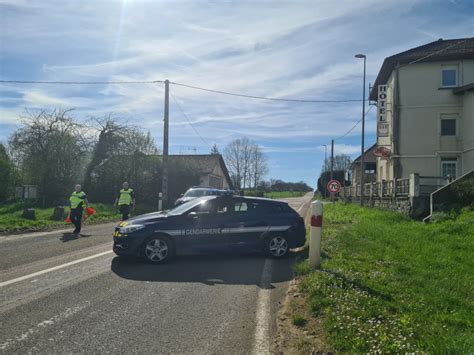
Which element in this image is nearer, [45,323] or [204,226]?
[45,323]

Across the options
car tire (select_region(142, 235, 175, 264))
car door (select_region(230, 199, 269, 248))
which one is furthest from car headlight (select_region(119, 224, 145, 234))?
car door (select_region(230, 199, 269, 248))

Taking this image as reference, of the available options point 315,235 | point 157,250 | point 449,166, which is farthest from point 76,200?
point 449,166

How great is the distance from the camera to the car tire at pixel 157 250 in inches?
334

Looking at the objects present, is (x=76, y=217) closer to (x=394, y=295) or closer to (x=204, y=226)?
(x=204, y=226)

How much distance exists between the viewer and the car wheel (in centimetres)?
943

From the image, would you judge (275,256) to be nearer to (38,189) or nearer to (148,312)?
(148,312)

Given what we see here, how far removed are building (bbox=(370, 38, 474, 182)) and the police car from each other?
2125cm

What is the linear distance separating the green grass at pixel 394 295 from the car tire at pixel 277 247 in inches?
35.8

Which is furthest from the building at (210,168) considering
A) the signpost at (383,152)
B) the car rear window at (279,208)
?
the car rear window at (279,208)

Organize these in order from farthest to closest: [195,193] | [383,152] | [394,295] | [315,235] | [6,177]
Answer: [383,152], [6,177], [195,193], [315,235], [394,295]

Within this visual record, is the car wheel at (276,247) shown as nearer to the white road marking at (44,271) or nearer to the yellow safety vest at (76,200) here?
the white road marking at (44,271)

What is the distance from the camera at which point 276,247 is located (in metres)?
9.45

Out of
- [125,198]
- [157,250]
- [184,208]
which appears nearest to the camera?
[157,250]

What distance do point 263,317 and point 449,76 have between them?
2833cm
